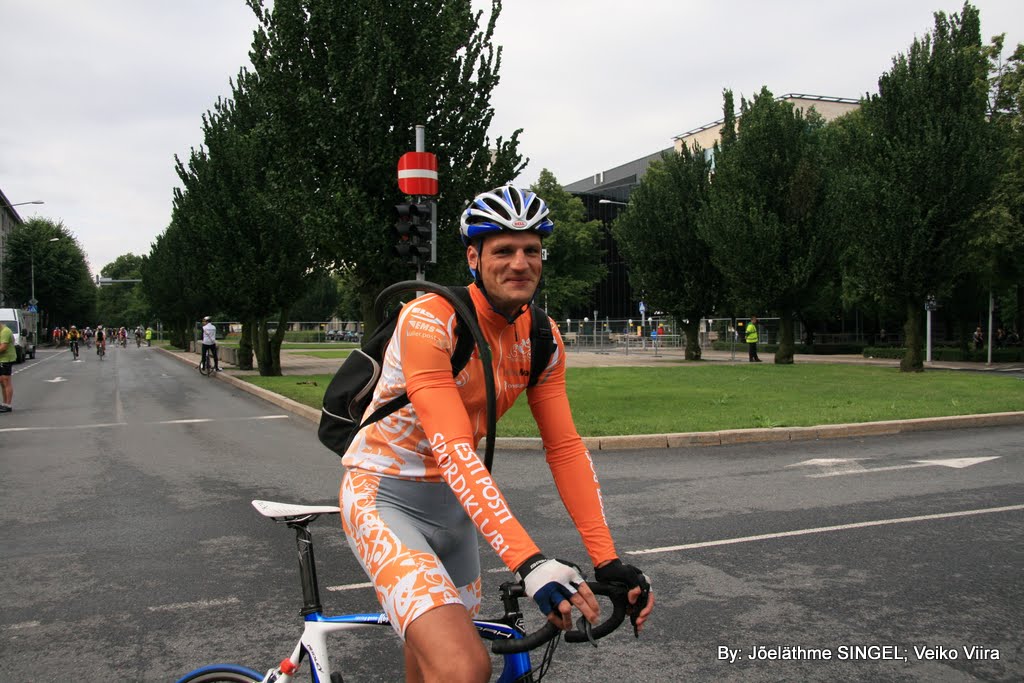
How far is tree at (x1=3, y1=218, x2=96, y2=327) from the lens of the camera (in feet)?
218

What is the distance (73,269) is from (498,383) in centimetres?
7695

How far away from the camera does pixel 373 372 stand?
2.52m

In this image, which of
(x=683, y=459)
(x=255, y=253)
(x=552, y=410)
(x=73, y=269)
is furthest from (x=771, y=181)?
(x=73, y=269)

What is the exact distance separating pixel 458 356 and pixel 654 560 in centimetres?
374

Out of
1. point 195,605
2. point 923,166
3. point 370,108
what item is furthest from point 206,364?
point 195,605

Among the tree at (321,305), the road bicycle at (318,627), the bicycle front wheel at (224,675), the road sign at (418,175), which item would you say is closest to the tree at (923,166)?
the road sign at (418,175)

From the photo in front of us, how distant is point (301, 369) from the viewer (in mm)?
30359

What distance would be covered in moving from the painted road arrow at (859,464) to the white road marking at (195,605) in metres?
6.24

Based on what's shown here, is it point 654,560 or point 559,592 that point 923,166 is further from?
point 559,592

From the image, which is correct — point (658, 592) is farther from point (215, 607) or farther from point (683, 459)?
point (683, 459)

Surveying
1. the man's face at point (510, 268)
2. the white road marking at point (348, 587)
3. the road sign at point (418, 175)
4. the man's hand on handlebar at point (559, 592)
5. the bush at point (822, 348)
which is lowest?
the white road marking at point (348, 587)

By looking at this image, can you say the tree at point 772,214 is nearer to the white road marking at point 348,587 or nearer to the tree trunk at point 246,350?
the tree trunk at point 246,350

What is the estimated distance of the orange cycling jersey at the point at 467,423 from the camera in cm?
217

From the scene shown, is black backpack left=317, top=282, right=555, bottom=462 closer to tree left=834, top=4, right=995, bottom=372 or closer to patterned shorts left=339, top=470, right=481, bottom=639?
patterned shorts left=339, top=470, right=481, bottom=639
